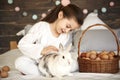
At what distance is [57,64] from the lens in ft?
6.10

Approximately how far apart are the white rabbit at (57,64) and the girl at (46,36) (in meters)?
0.09

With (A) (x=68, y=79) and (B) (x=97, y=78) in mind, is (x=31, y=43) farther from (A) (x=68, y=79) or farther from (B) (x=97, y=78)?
(B) (x=97, y=78)

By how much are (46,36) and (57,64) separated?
37 centimetres

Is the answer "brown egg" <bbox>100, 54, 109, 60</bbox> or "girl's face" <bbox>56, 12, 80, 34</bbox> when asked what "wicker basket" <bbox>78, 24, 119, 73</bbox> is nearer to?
"brown egg" <bbox>100, 54, 109, 60</bbox>

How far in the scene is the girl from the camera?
80.6 inches

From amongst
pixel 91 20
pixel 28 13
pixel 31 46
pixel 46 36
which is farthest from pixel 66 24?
pixel 28 13

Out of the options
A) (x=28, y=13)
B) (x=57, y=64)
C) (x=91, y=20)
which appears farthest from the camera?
(x=28, y=13)

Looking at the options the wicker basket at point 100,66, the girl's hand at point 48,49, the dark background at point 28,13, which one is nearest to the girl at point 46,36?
the girl's hand at point 48,49

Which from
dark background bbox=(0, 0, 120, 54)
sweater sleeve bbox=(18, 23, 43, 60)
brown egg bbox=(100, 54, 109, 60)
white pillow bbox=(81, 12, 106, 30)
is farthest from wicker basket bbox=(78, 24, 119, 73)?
dark background bbox=(0, 0, 120, 54)

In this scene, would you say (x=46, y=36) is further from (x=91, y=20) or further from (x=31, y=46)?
(x=91, y=20)

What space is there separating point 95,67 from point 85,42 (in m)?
0.84

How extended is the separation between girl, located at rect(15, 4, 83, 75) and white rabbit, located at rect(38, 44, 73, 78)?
9 cm

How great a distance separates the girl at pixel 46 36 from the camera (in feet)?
6.72

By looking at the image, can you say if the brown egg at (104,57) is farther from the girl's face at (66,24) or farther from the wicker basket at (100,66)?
the girl's face at (66,24)
